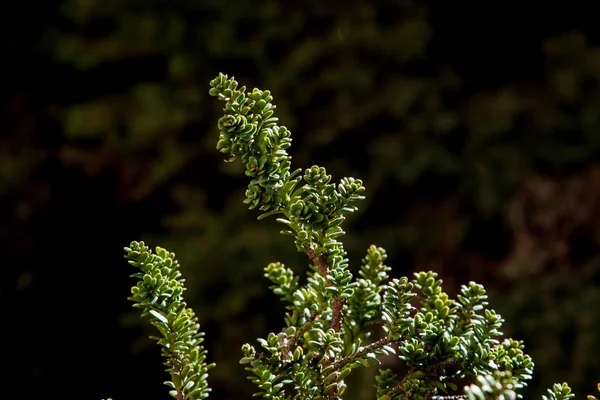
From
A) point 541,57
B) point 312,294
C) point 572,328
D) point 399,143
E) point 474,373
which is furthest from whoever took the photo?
point 541,57

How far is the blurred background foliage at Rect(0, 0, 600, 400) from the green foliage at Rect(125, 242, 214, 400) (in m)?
1.61

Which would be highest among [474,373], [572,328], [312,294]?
[572,328]

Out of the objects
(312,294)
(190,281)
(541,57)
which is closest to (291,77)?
(190,281)

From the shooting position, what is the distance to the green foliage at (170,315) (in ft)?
1.56

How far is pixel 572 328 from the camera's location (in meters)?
2.05

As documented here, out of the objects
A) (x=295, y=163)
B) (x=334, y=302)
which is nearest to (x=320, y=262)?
(x=334, y=302)

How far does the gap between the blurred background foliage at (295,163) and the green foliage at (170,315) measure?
5.29 feet

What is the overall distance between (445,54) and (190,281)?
1204 millimetres

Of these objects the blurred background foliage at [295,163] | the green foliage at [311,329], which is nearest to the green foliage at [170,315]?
the green foliage at [311,329]

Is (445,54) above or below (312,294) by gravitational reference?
above

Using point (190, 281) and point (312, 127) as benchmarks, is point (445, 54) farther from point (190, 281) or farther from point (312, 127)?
point (190, 281)

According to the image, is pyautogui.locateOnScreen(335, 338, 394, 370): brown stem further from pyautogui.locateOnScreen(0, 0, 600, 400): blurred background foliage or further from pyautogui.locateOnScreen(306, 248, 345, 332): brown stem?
pyautogui.locateOnScreen(0, 0, 600, 400): blurred background foliage

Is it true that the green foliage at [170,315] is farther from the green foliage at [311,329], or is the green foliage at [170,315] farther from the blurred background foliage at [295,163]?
the blurred background foliage at [295,163]

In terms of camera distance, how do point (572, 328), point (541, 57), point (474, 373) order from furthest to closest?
point (541, 57) < point (572, 328) < point (474, 373)
